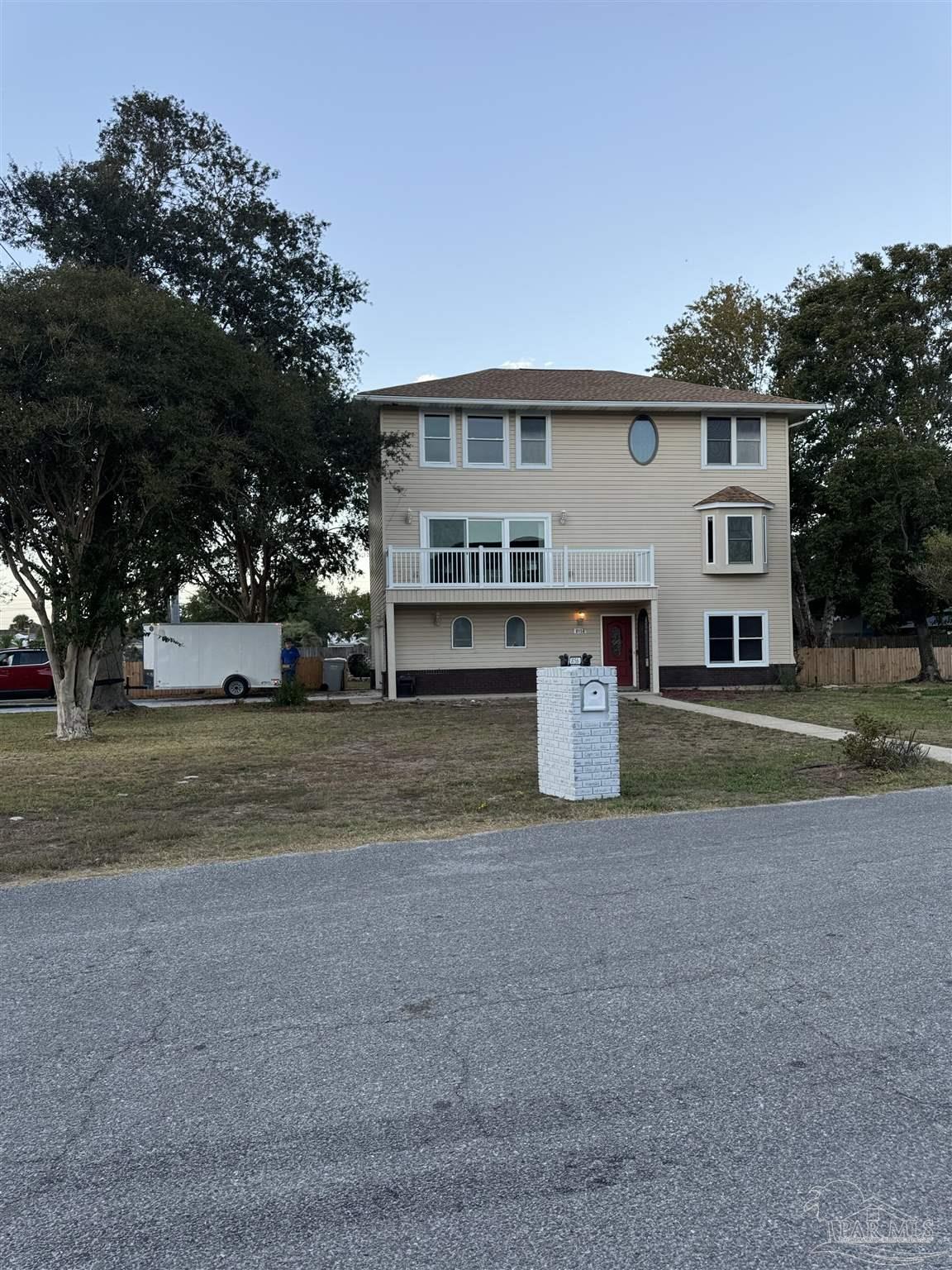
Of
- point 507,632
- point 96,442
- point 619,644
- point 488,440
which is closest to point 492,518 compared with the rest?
point 488,440

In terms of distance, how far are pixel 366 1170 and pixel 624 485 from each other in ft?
77.3

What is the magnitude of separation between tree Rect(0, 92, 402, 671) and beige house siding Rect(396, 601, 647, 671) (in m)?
4.06

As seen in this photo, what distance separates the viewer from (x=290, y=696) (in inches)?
878

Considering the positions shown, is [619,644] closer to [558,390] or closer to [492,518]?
[492,518]

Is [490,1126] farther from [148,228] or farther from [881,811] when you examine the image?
[148,228]

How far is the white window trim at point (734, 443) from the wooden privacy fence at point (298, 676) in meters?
13.4

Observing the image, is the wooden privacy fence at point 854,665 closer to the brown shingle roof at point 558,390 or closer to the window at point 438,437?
the brown shingle roof at point 558,390

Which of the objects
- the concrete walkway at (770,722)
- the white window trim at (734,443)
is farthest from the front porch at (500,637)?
the white window trim at (734,443)

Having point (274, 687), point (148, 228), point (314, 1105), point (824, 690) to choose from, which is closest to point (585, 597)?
point (824, 690)

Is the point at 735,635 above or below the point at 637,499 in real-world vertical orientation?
below

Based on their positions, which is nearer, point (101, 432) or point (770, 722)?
point (101, 432)

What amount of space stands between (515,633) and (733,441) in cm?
793

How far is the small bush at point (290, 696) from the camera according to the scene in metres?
22.3

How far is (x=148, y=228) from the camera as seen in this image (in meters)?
22.0
